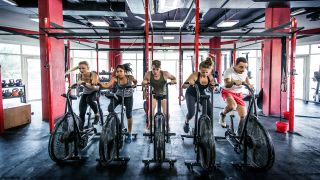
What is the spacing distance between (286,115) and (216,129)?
2.27 metres

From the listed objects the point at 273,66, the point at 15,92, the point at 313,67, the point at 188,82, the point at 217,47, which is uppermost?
the point at 217,47

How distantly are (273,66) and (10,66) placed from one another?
999 centimetres

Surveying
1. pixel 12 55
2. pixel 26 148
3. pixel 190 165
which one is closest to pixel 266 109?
pixel 190 165

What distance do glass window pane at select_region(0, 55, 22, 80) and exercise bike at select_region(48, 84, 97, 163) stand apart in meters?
7.38

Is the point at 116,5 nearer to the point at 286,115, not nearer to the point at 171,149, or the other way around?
the point at 171,149

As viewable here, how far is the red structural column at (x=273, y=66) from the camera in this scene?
593 cm

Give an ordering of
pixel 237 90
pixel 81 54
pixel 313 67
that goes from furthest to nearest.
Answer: pixel 81 54 → pixel 313 67 → pixel 237 90

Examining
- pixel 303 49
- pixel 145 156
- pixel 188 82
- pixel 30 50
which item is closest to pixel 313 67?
pixel 303 49

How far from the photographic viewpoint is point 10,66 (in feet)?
29.0

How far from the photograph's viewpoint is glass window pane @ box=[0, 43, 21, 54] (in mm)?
8375

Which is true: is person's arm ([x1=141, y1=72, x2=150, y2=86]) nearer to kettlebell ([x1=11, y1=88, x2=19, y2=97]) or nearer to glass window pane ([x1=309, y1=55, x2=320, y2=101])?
kettlebell ([x1=11, y1=88, x2=19, y2=97])

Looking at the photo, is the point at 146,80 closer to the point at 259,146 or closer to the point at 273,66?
the point at 259,146

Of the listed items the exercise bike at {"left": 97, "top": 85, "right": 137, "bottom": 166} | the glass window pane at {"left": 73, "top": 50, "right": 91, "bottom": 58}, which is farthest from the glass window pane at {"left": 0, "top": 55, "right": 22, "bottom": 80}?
the exercise bike at {"left": 97, "top": 85, "right": 137, "bottom": 166}

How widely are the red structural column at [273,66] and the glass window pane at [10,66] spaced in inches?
384
